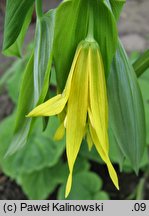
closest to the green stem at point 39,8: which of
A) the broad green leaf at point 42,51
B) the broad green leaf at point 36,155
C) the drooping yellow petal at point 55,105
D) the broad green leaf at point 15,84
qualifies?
the broad green leaf at point 42,51

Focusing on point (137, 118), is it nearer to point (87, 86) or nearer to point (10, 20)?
point (87, 86)

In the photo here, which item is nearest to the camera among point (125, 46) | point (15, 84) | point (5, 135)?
point (5, 135)

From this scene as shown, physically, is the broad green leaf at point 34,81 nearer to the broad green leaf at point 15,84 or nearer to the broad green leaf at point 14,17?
the broad green leaf at point 14,17

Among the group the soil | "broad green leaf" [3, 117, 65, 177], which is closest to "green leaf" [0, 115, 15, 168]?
"broad green leaf" [3, 117, 65, 177]

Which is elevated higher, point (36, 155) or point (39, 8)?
point (39, 8)

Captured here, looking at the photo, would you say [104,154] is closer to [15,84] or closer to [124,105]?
[124,105]

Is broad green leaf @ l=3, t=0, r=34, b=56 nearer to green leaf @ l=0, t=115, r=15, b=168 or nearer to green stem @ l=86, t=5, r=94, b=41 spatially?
green stem @ l=86, t=5, r=94, b=41

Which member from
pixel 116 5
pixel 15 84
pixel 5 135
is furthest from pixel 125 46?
pixel 116 5
